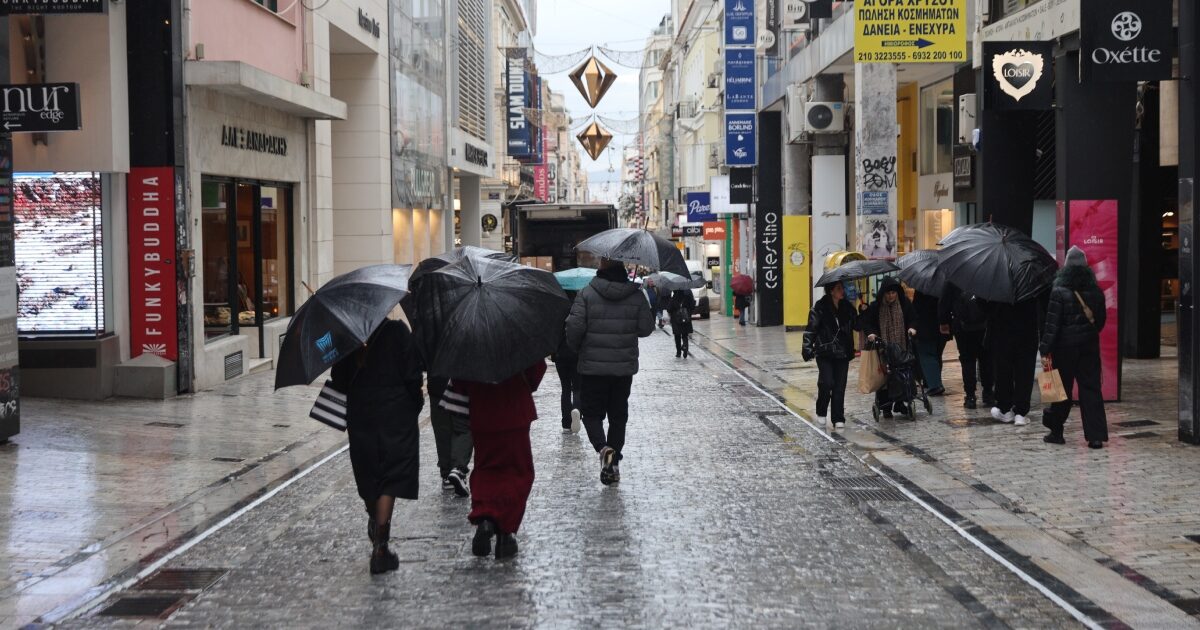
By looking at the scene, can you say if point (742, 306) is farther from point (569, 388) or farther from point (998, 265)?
point (569, 388)

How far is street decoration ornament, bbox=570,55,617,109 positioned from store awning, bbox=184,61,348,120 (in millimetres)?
17055

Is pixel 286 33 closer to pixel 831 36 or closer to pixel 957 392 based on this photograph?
pixel 831 36

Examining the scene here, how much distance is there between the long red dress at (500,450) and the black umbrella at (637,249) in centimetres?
292

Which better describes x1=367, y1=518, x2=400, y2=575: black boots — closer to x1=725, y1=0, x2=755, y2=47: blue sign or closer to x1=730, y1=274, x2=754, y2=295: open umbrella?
x1=730, y1=274, x2=754, y2=295: open umbrella

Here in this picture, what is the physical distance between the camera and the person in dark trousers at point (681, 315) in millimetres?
23906

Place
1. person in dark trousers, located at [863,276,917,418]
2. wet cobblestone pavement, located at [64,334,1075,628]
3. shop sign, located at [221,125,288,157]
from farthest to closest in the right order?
shop sign, located at [221,125,288,157] < person in dark trousers, located at [863,276,917,418] < wet cobblestone pavement, located at [64,334,1075,628]

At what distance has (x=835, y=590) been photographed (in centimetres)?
682

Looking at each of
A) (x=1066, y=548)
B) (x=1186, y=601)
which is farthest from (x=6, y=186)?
(x=1186, y=601)

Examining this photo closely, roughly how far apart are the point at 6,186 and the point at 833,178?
20.2 meters

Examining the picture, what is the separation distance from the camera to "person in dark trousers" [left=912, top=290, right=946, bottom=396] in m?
15.3

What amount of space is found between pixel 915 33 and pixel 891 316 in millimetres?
5126

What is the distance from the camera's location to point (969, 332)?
14.9 meters

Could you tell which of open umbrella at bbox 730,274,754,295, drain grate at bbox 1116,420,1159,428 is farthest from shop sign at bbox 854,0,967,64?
open umbrella at bbox 730,274,754,295

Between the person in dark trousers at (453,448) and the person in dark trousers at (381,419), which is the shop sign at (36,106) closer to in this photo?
the person in dark trousers at (453,448)
